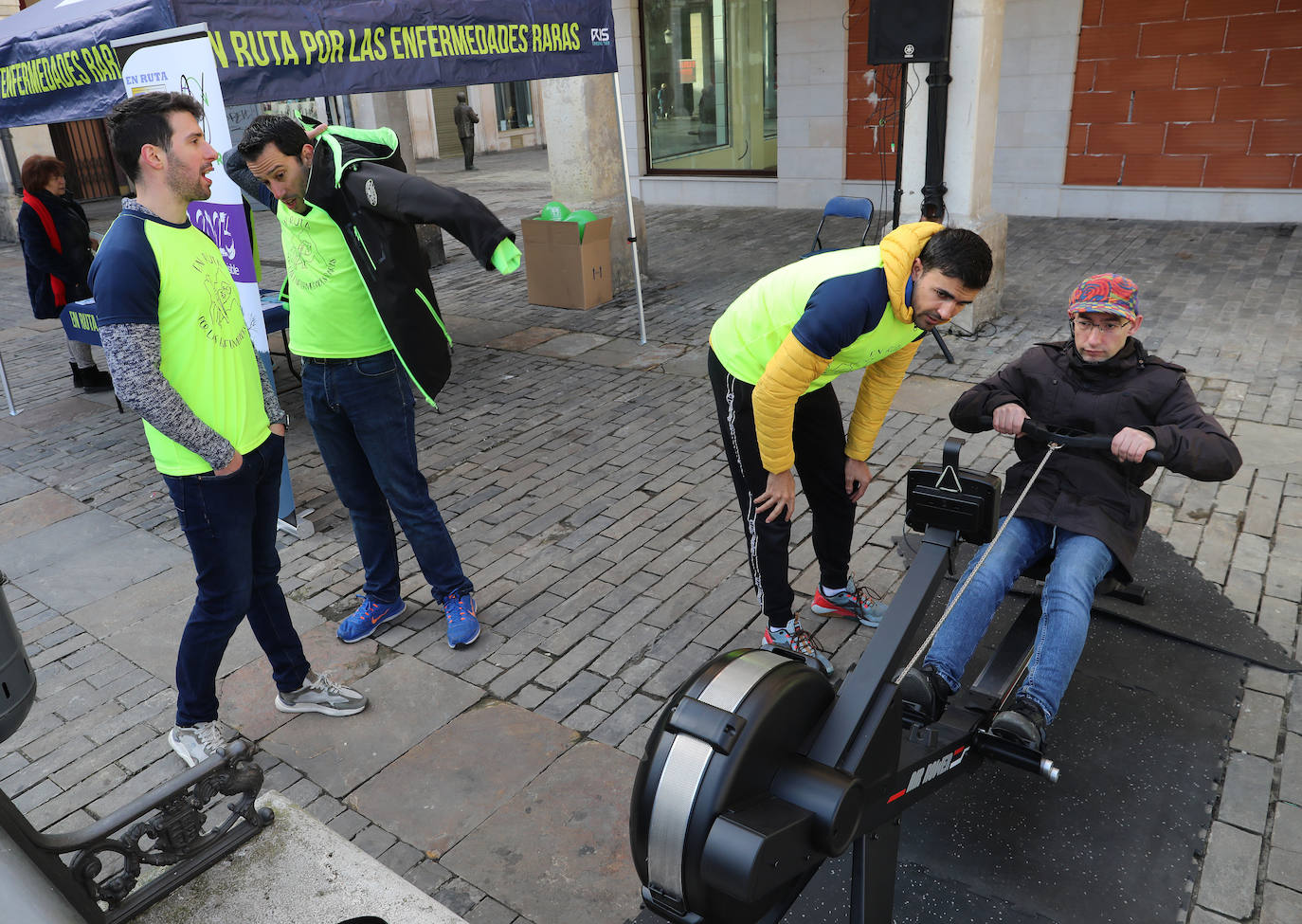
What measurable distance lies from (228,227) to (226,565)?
203 cm

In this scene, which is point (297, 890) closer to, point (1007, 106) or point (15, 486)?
point (15, 486)

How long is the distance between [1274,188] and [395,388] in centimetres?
1082

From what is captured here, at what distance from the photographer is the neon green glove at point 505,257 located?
3129 millimetres

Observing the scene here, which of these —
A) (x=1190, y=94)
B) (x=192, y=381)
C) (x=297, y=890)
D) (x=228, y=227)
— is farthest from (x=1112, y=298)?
(x=1190, y=94)

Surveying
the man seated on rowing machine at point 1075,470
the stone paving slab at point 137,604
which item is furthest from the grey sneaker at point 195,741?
the man seated on rowing machine at point 1075,470

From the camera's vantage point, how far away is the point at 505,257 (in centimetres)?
314

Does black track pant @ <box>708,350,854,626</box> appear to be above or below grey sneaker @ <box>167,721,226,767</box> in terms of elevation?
above

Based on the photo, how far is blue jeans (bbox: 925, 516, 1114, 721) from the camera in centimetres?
283

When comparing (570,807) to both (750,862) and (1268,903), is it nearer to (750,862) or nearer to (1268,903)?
(750,862)

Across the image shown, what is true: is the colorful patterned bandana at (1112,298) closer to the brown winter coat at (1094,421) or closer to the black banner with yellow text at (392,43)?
the brown winter coat at (1094,421)

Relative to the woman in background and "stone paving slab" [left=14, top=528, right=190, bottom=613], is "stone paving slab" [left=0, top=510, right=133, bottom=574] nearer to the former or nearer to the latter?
"stone paving slab" [left=14, top=528, right=190, bottom=613]

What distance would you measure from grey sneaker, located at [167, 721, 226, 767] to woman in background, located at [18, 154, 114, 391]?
205 inches

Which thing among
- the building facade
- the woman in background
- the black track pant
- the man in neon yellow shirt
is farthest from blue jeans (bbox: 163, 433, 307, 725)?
the building facade

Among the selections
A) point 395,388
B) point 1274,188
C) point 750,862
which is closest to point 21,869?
point 750,862
